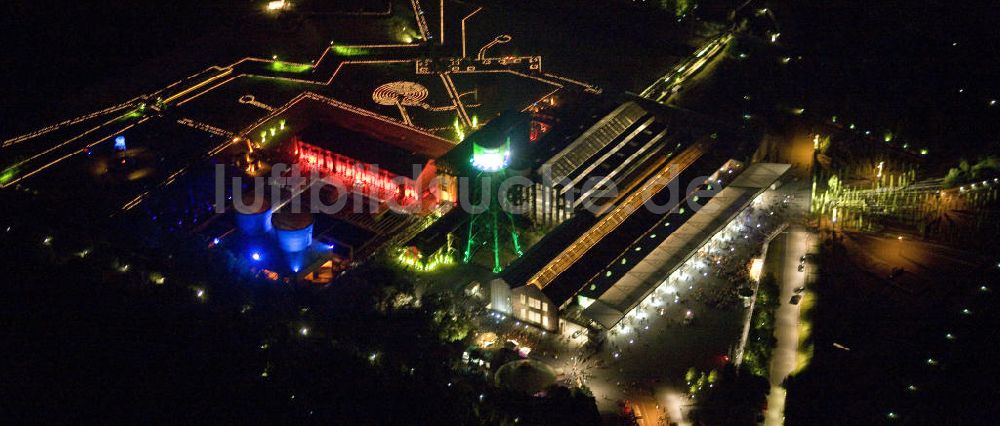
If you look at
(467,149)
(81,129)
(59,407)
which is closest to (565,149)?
(467,149)

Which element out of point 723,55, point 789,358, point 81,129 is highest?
point 723,55

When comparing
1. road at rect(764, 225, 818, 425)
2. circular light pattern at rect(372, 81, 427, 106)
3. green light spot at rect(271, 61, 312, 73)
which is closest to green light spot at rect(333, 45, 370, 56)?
green light spot at rect(271, 61, 312, 73)

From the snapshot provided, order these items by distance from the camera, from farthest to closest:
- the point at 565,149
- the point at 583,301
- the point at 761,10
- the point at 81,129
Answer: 1. the point at 761,10
2. the point at 81,129
3. the point at 565,149
4. the point at 583,301

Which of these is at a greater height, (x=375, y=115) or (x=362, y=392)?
(x=375, y=115)

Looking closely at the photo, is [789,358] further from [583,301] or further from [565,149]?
[565,149]

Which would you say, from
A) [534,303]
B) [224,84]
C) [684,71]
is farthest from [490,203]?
[224,84]

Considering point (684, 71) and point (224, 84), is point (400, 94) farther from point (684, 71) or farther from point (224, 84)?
point (684, 71)
